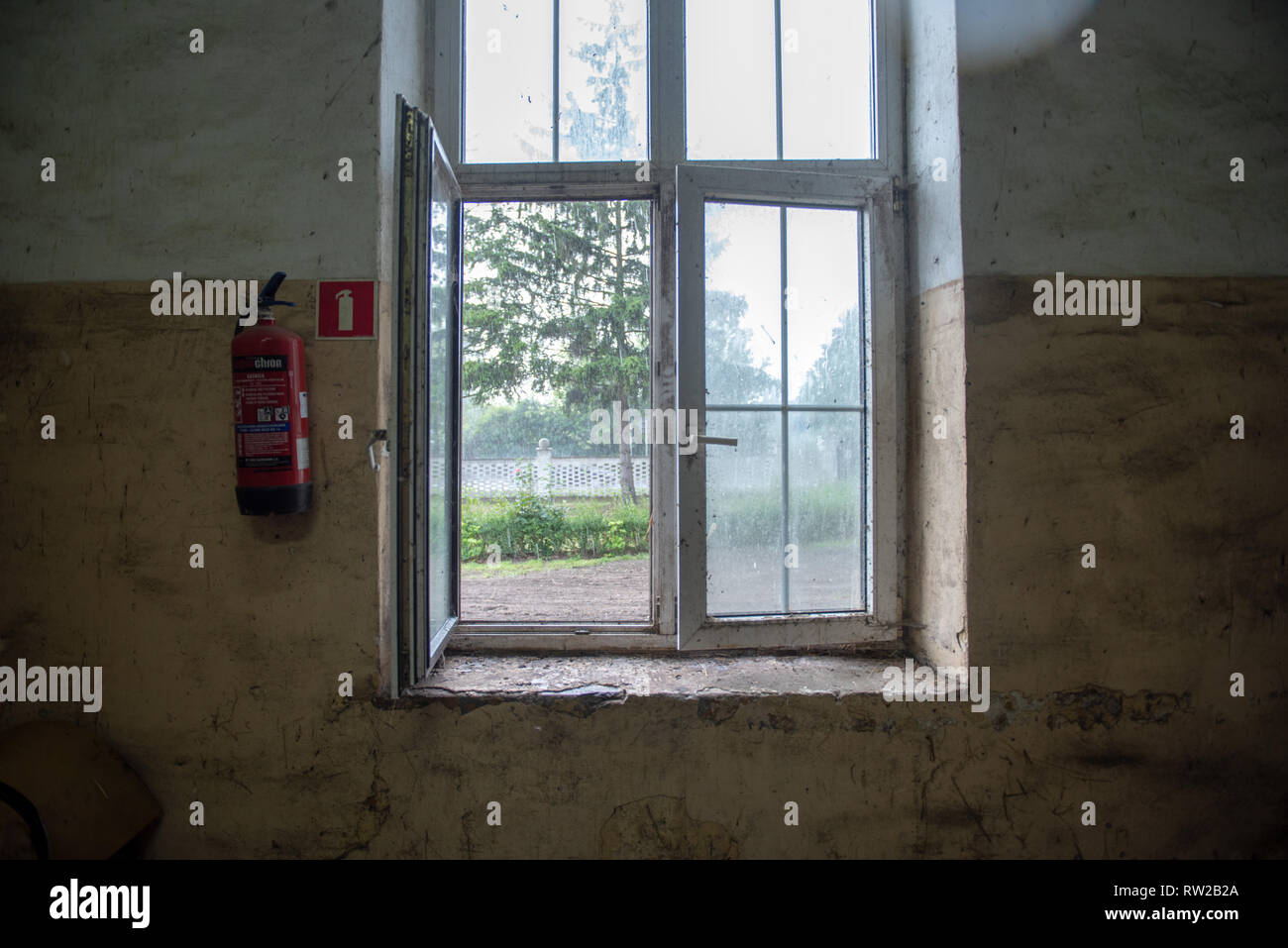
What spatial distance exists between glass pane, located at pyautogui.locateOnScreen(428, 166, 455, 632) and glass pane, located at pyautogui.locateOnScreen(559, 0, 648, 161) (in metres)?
0.46

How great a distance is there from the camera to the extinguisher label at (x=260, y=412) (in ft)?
4.79

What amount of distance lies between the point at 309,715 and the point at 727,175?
1867 millimetres

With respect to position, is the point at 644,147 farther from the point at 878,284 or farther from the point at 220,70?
the point at 220,70

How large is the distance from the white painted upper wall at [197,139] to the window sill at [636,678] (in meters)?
1.13

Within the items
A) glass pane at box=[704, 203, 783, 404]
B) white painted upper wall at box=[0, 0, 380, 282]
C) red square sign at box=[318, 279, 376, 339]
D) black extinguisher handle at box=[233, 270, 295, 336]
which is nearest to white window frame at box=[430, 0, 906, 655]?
glass pane at box=[704, 203, 783, 404]

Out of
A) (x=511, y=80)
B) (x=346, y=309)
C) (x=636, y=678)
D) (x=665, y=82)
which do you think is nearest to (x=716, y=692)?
(x=636, y=678)

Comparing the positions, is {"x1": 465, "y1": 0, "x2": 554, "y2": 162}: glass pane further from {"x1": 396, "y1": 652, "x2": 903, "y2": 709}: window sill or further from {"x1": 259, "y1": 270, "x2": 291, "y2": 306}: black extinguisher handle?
{"x1": 396, "y1": 652, "x2": 903, "y2": 709}: window sill

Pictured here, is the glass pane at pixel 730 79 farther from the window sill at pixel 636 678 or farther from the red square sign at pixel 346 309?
the window sill at pixel 636 678

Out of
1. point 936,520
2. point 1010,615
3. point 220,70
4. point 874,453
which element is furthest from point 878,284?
point 220,70

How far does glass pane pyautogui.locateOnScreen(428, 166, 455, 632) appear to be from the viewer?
164 centimetres

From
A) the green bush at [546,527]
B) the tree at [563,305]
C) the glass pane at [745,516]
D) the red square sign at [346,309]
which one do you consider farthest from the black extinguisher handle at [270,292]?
the glass pane at [745,516]
